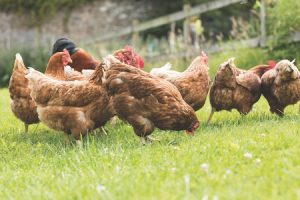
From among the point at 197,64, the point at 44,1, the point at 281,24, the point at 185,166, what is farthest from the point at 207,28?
the point at 185,166

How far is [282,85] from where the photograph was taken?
6305 mm

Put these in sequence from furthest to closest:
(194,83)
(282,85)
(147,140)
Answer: (194,83) < (282,85) < (147,140)

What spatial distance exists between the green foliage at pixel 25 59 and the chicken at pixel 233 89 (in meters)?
12.6

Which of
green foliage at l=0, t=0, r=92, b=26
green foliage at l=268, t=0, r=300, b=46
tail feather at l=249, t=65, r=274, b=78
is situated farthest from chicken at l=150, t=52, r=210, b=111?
green foliage at l=0, t=0, r=92, b=26

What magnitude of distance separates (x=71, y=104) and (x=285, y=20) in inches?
284

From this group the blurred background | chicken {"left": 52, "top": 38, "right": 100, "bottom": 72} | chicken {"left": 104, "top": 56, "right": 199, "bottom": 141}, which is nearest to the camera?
chicken {"left": 104, "top": 56, "right": 199, "bottom": 141}

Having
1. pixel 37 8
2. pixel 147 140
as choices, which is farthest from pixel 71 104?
pixel 37 8

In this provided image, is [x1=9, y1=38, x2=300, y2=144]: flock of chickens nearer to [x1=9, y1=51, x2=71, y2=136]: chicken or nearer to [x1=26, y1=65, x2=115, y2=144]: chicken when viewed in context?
[x1=26, y1=65, x2=115, y2=144]: chicken

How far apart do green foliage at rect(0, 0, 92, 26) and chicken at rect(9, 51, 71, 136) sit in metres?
15.1

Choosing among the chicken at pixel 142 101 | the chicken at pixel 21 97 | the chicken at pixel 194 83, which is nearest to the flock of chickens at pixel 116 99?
the chicken at pixel 142 101

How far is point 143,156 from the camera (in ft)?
14.8

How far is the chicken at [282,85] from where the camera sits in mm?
6189

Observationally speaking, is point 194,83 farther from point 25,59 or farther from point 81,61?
point 25,59

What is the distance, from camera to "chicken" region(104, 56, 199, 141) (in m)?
5.51
